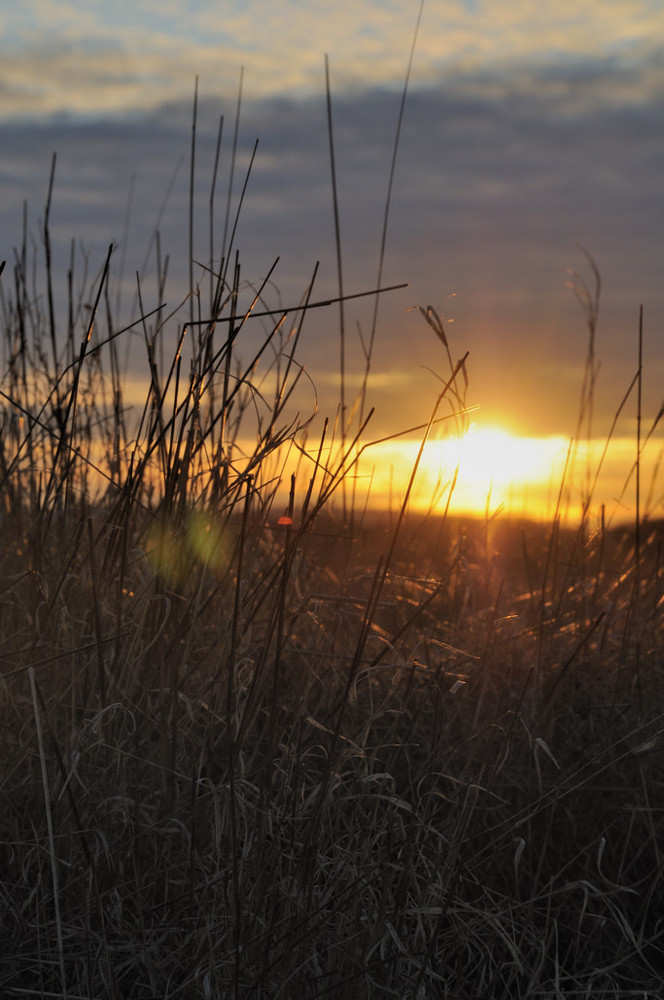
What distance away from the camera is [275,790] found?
132 cm

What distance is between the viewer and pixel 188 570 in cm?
146

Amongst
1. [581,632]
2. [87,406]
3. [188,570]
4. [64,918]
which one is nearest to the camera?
[64,918]

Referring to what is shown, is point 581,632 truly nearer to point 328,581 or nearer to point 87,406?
point 328,581

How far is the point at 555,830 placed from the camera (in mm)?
1500

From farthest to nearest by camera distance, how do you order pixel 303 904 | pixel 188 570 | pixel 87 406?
pixel 87 406
pixel 188 570
pixel 303 904

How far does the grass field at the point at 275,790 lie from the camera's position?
105 centimetres

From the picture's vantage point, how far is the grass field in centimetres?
105

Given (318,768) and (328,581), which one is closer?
(318,768)

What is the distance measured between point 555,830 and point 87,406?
1.77 meters

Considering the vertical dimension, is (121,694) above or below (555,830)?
above

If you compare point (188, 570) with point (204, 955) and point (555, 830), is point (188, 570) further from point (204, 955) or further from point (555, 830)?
point (555, 830)

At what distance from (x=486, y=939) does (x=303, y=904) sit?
417mm

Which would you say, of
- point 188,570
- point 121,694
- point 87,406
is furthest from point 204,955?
point 87,406

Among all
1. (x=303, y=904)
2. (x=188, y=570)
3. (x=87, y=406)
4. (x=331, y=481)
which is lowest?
(x=303, y=904)
